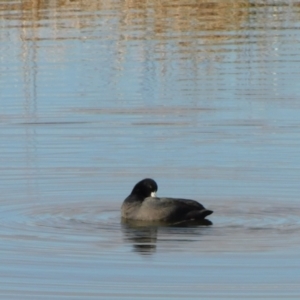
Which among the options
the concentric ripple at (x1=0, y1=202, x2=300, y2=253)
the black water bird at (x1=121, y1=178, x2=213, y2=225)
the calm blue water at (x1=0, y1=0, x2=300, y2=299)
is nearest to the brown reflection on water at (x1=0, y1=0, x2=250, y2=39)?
the calm blue water at (x1=0, y1=0, x2=300, y2=299)

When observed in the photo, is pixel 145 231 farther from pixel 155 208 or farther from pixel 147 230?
pixel 155 208

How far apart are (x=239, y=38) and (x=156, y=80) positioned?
3494mm

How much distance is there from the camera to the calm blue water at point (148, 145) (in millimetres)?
9898

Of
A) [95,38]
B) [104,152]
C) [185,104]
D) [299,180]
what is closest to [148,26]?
[95,38]

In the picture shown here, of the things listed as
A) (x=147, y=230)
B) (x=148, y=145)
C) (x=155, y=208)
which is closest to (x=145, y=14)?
(x=148, y=145)

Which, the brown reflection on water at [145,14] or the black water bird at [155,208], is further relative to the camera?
the brown reflection on water at [145,14]

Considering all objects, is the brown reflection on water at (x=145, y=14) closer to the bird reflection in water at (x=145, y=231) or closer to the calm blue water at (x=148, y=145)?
the calm blue water at (x=148, y=145)

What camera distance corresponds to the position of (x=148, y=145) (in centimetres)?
1426

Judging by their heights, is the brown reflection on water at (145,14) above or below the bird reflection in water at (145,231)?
above

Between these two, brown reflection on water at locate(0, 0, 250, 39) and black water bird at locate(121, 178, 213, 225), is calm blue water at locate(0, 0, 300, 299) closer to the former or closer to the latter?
brown reflection on water at locate(0, 0, 250, 39)

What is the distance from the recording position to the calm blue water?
9.90m

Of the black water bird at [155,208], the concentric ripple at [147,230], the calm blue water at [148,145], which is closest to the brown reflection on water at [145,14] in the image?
the calm blue water at [148,145]

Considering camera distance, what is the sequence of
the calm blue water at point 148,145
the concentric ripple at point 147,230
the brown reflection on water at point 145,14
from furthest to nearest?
the brown reflection on water at point 145,14, the concentric ripple at point 147,230, the calm blue water at point 148,145

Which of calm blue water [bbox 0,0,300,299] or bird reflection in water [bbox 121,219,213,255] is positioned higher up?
calm blue water [bbox 0,0,300,299]
